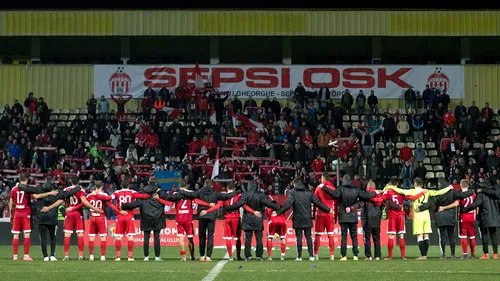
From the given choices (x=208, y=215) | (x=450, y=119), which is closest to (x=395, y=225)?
(x=208, y=215)

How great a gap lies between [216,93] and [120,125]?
4936mm

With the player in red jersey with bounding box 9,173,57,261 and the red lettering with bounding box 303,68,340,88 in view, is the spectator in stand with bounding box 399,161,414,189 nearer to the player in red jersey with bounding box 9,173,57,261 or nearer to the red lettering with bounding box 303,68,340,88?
the red lettering with bounding box 303,68,340,88

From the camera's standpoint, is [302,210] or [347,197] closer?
[347,197]

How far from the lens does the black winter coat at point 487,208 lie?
2645 cm

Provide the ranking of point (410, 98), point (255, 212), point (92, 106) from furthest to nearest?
1. point (410, 98)
2. point (92, 106)
3. point (255, 212)

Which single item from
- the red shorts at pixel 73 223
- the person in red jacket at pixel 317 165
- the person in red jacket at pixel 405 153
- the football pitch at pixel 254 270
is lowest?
the football pitch at pixel 254 270

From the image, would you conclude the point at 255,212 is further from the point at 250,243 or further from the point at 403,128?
the point at 403,128

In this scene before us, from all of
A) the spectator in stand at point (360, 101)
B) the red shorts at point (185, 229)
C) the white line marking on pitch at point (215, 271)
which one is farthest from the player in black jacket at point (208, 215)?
the spectator in stand at point (360, 101)

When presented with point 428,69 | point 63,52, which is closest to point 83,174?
point 63,52

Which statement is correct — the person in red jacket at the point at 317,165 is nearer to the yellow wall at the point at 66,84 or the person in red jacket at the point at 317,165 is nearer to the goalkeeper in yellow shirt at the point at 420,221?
A: the yellow wall at the point at 66,84

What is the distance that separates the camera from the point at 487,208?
26547mm

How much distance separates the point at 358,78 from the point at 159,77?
9.36m

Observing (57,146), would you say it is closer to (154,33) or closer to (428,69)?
(154,33)

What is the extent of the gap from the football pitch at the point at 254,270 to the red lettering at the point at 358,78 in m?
24.1
